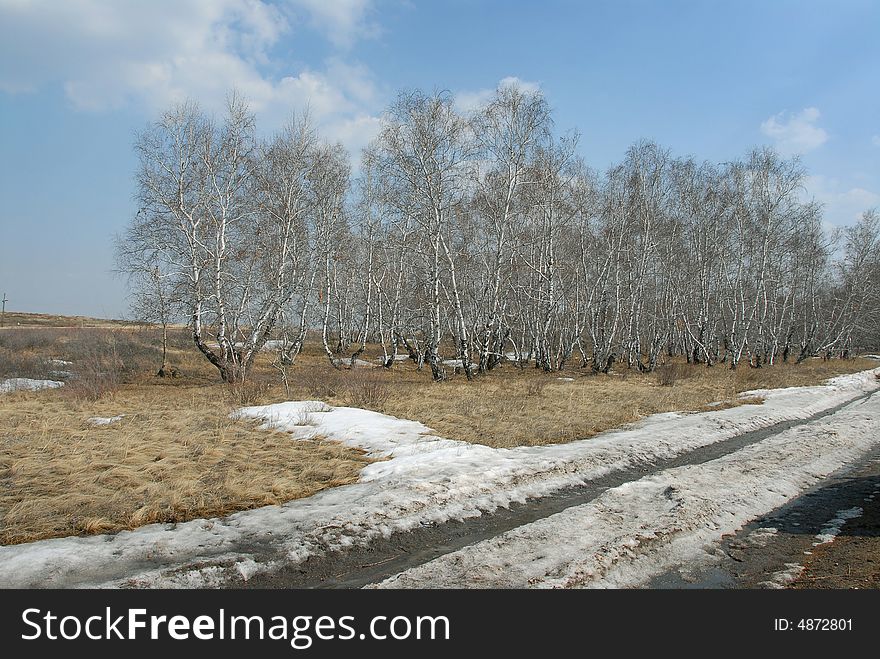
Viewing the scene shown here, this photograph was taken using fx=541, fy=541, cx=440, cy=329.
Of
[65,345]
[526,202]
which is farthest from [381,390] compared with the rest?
[65,345]

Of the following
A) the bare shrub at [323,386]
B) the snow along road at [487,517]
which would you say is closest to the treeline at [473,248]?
the bare shrub at [323,386]

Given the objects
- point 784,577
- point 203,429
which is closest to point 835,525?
point 784,577

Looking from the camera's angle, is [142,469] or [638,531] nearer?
[638,531]

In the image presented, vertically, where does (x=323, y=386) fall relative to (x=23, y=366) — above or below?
below

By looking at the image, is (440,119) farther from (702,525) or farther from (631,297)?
(702,525)

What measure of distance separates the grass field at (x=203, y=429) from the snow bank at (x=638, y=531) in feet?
8.83

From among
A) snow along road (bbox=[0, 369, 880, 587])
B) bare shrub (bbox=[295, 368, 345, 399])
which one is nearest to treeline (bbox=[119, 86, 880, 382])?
bare shrub (bbox=[295, 368, 345, 399])

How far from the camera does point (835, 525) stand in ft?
17.7

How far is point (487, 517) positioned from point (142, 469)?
14.7 ft

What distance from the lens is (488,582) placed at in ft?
13.4

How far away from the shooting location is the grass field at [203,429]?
5.77 metres

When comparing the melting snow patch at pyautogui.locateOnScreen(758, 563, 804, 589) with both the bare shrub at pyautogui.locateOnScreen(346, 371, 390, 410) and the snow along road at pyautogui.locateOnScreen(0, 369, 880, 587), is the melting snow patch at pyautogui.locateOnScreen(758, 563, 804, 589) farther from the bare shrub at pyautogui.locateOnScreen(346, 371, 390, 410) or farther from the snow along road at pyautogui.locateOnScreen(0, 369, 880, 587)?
the bare shrub at pyautogui.locateOnScreen(346, 371, 390, 410)

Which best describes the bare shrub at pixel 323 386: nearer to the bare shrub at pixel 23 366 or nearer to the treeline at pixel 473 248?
the treeline at pixel 473 248

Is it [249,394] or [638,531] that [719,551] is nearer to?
[638,531]
